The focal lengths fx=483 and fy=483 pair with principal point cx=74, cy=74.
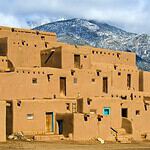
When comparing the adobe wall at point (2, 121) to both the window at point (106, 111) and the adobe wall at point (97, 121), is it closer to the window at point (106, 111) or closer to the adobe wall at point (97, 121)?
the adobe wall at point (97, 121)

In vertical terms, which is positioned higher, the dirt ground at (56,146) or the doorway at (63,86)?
the doorway at (63,86)

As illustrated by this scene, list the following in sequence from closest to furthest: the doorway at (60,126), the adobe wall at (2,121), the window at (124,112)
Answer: the adobe wall at (2,121) → the doorway at (60,126) → the window at (124,112)

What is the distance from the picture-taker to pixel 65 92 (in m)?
46.2

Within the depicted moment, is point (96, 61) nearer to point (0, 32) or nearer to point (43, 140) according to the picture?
point (0, 32)

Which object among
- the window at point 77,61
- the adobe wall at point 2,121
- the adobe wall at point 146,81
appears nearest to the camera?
the adobe wall at point 2,121

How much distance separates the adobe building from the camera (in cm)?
4147

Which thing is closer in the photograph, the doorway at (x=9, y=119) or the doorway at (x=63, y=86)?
the doorway at (x=9, y=119)

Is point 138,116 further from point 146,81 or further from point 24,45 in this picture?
point 24,45

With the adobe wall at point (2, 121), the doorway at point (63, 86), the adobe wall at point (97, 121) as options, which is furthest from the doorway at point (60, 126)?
the adobe wall at point (2, 121)

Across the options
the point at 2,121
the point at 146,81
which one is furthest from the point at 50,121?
the point at 146,81

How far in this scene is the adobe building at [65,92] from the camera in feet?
136

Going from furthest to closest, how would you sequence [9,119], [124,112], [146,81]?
[146,81], [124,112], [9,119]

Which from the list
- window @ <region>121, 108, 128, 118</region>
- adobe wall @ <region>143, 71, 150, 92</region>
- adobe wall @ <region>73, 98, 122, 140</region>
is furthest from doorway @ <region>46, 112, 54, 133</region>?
adobe wall @ <region>143, 71, 150, 92</region>

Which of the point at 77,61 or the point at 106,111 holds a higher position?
the point at 77,61
